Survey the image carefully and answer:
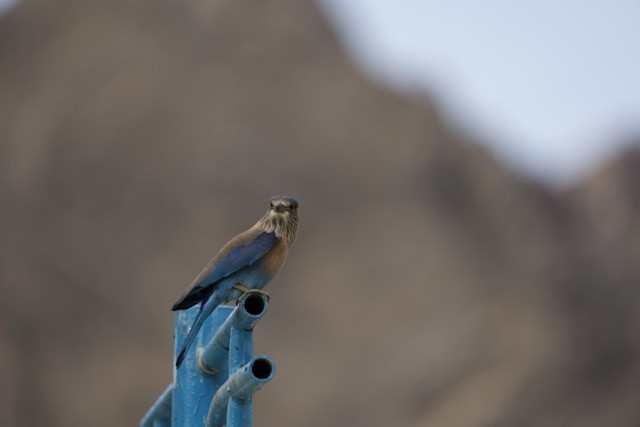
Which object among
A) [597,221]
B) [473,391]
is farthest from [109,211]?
[597,221]

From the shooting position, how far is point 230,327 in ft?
9.57

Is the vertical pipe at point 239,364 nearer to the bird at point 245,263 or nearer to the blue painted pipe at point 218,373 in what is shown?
the blue painted pipe at point 218,373

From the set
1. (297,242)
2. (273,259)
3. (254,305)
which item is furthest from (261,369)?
(297,242)

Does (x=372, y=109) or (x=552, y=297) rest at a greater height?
(x=372, y=109)

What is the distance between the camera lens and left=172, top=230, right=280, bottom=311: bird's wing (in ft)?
11.4

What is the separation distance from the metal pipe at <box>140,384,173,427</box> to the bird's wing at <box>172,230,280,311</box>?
13.1 inches

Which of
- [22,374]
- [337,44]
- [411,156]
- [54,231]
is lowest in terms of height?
[22,374]

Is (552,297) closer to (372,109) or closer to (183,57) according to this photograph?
(372,109)

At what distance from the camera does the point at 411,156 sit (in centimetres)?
1970

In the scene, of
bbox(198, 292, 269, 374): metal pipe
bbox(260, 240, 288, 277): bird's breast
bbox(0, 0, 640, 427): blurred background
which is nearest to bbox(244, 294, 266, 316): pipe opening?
bbox(198, 292, 269, 374): metal pipe

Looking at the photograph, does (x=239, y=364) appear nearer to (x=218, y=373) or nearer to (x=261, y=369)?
(x=261, y=369)

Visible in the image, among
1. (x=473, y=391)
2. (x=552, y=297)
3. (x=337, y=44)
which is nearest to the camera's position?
(x=473, y=391)

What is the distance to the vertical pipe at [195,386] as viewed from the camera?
11.0 ft

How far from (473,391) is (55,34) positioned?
919 cm
